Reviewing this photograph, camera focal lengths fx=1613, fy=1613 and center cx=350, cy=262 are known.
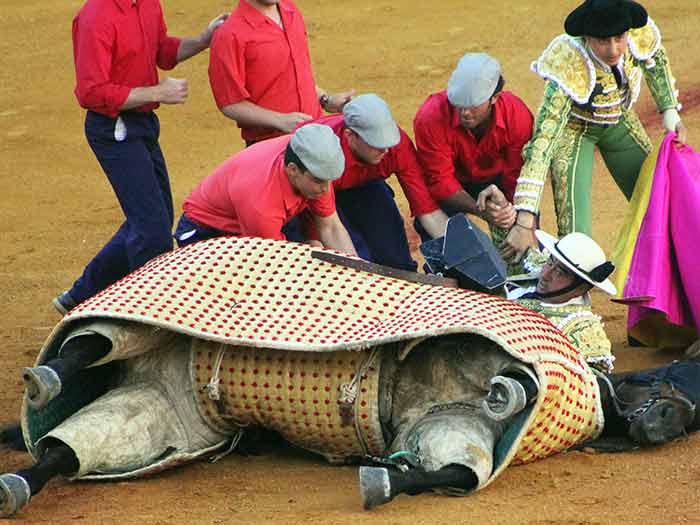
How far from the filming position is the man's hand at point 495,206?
7004 mm

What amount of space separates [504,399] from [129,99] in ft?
8.75

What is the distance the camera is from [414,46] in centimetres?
1402

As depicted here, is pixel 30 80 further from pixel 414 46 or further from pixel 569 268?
pixel 569 268

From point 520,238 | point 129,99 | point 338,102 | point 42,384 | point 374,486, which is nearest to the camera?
point 374,486

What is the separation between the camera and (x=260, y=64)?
7.45 metres

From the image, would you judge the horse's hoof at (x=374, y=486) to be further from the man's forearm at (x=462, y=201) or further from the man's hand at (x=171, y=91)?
the man's hand at (x=171, y=91)

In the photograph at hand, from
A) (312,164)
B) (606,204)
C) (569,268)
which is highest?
(312,164)

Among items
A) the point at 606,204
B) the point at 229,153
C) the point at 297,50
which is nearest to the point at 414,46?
the point at 229,153

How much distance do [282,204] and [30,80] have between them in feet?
25.4

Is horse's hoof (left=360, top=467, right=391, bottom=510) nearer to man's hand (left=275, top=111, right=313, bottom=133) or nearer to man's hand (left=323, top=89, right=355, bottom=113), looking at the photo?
man's hand (left=275, top=111, right=313, bottom=133)

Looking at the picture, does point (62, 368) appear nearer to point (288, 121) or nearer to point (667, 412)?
point (288, 121)

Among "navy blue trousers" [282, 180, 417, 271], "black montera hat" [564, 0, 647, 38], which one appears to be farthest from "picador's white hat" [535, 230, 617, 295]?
"navy blue trousers" [282, 180, 417, 271]

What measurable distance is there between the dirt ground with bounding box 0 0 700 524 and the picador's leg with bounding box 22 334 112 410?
0.37 metres

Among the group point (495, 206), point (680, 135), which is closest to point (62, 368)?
point (495, 206)
